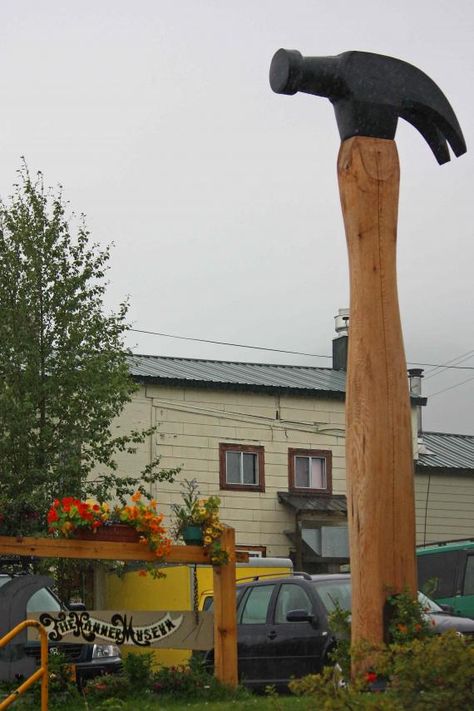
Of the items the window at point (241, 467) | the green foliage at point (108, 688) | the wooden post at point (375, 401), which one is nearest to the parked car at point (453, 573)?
the green foliage at point (108, 688)

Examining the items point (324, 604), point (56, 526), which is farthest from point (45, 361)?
point (56, 526)

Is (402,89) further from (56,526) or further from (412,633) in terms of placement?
(56,526)

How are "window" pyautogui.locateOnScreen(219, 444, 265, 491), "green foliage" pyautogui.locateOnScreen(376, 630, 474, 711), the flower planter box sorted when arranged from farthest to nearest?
"window" pyautogui.locateOnScreen(219, 444, 265, 491) < the flower planter box < "green foliage" pyautogui.locateOnScreen(376, 630, 474, 711)

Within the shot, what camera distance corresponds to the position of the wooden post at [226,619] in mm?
13766

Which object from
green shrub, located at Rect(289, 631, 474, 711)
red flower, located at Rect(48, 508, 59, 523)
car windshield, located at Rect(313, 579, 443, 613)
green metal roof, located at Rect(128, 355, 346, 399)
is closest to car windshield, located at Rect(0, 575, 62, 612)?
car windshield, located at Rect(313, 579, 443, 613)

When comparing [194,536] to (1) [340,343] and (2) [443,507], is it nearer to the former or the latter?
(2) [443,507]

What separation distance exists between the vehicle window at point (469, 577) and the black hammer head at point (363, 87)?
1509cm

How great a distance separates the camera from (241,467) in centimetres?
3419

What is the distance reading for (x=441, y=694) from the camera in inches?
262

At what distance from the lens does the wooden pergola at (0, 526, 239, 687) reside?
13141 millimetres

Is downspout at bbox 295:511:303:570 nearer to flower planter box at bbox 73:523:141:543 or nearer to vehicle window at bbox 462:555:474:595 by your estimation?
vehicle window at bbox 462:555:474:595

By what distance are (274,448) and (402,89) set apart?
26.1m

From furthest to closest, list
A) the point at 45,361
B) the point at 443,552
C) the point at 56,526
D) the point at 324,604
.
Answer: the point at 45,361
the point at 443,552
the point at 324,604
the point at 56,526

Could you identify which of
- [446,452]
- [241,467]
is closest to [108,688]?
[241,467]
